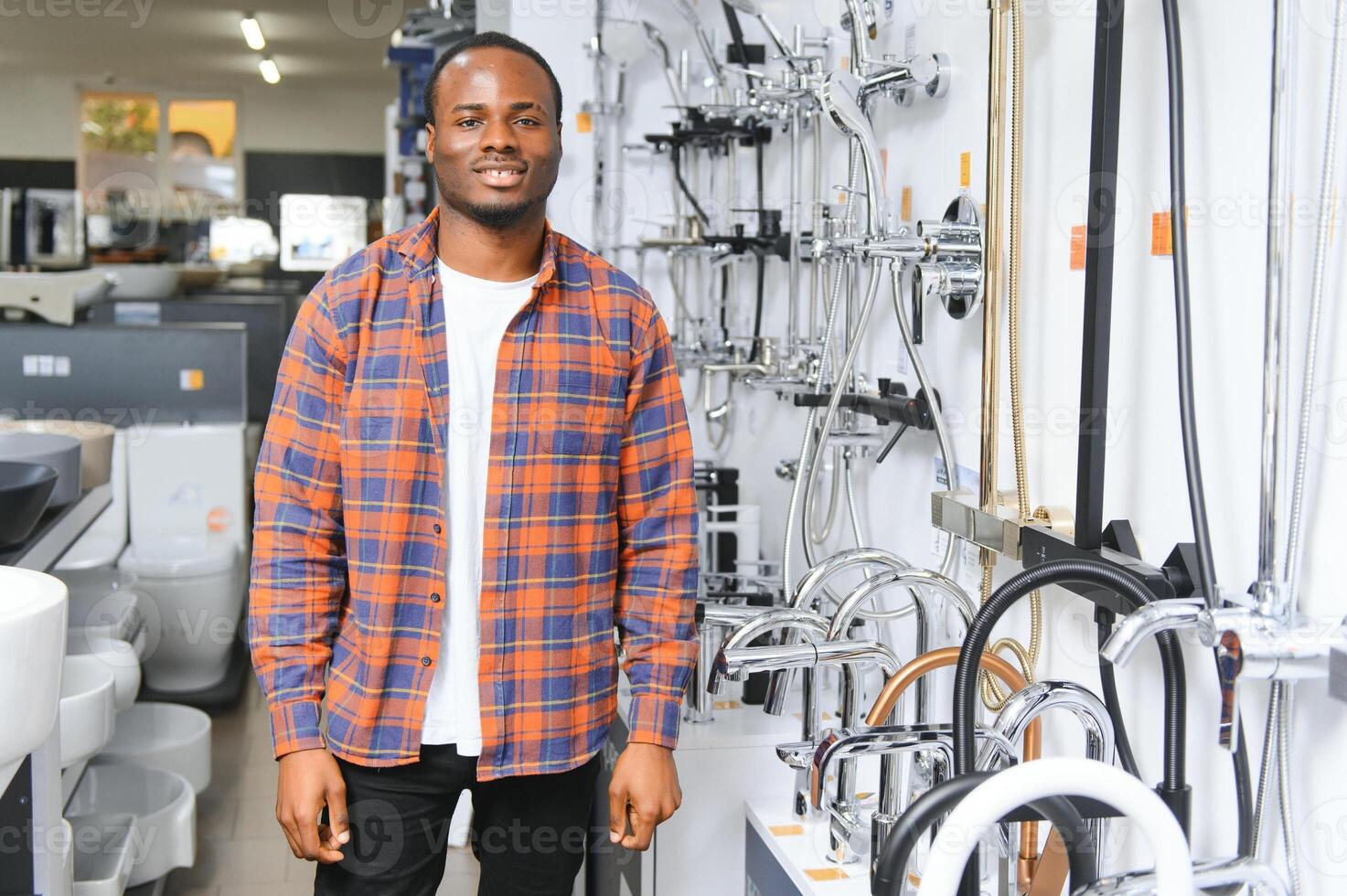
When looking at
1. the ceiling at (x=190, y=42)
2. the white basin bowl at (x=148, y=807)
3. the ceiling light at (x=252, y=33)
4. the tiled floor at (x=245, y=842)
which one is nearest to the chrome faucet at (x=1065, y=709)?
the tiled floor at (x=245, y=842)

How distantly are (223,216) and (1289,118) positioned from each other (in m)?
10.7

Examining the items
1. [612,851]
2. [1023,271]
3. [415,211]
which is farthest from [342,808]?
[415,211]

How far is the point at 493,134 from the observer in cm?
138

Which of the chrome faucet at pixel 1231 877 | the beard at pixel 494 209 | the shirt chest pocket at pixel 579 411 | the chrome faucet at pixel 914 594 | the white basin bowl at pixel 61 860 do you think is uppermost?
the beard at pixel 494 209

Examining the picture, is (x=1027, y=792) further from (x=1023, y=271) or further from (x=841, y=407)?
(x=841, y=407)

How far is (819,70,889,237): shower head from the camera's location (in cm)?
181

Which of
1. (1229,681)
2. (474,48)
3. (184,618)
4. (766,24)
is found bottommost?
(184,618)

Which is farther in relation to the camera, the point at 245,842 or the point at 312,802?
the point at 245,842

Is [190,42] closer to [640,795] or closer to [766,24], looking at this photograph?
[766,24]

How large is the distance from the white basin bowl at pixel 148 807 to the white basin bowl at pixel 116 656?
0.51 ft

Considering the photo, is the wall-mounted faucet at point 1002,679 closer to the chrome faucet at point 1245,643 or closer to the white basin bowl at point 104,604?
the chrome faucet at point 1245,643

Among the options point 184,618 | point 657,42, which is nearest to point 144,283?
point 184,618

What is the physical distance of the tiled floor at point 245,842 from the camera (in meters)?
2.75

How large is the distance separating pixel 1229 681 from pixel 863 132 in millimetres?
1032
